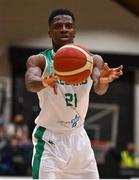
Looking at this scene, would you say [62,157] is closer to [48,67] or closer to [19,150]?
[48,67]

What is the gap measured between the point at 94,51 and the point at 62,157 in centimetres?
1041

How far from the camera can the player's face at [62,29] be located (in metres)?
3.61

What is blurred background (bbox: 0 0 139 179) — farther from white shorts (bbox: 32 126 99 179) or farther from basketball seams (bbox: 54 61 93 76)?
basketball seams (bbox: 54 61 93 76)

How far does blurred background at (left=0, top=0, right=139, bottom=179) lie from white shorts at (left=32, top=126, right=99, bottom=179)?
28.8 ft

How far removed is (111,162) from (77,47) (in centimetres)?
641

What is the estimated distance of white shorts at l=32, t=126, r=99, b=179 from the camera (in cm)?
352

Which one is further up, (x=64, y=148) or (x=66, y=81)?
(x=66, y=81)

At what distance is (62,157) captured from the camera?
3.55 meters

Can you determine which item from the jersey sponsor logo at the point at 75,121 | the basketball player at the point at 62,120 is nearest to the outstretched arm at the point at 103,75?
the basketball player at the point at 62,120

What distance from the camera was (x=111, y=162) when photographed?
9.57 m

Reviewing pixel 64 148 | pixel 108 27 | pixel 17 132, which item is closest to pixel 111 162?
pixel 17 132

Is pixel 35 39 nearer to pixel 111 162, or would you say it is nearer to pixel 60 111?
A: pixel 111 162

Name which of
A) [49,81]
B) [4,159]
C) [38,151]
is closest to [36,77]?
[49,81]

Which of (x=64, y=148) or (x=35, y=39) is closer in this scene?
(x=64, y=148)
